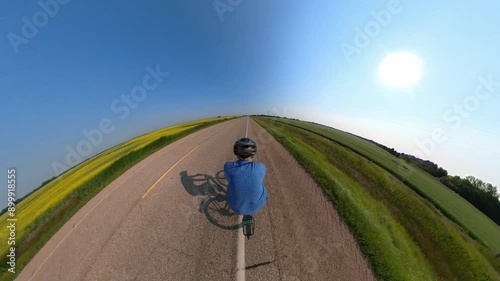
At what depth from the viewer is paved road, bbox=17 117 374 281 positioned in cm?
420

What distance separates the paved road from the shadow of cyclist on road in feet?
0.12

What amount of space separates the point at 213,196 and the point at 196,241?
2154 millimetres

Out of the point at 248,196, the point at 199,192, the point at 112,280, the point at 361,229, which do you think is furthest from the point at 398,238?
the point at 112,280

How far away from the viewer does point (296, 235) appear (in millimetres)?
5164

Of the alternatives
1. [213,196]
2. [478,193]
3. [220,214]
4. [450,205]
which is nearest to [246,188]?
[220,214]

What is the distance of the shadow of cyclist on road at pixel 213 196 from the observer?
569 centimetres

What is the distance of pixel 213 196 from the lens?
706 centimetres

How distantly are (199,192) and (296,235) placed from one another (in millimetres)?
3856

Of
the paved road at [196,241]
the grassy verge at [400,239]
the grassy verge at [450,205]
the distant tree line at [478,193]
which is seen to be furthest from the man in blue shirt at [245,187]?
the distant tree line at [478,193]

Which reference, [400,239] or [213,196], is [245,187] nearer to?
[213,196]

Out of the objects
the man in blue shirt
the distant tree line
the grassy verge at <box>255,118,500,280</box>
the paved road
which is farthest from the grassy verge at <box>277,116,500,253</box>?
the man in blue shirt

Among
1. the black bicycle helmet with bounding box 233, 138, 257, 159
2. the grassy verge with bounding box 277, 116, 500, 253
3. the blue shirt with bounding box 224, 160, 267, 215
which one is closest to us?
the blue shirt with bounding box 224, 160, 267, 215

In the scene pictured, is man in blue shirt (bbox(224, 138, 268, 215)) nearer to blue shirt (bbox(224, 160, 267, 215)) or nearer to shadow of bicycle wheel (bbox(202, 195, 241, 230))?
blue shirt (bbox(224, 160, 267, 215))

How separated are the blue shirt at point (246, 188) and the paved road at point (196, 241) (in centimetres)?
99
